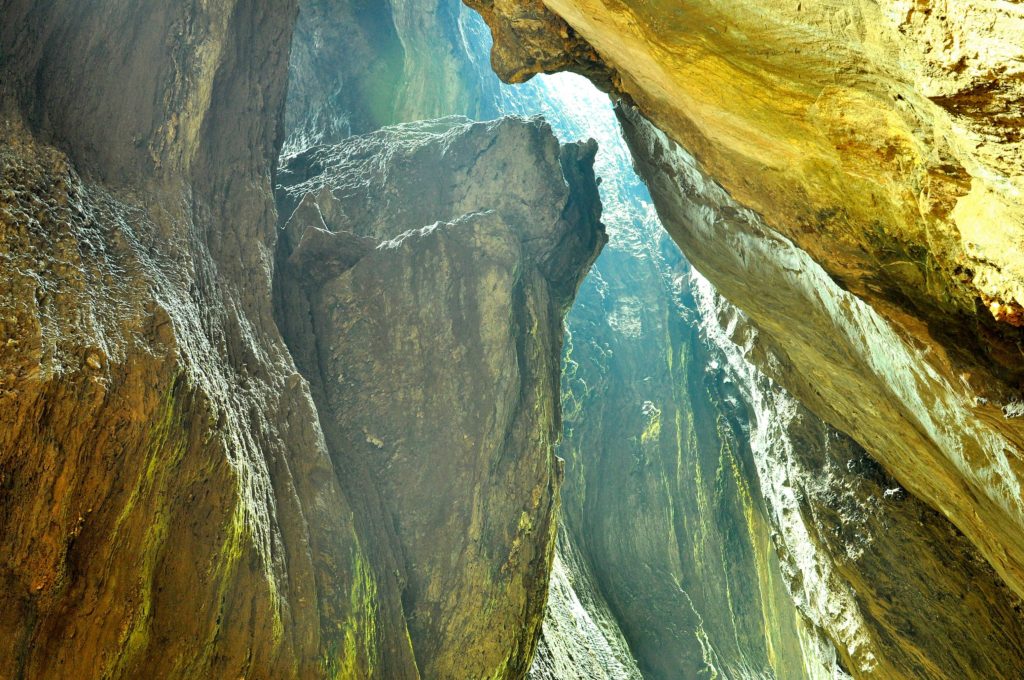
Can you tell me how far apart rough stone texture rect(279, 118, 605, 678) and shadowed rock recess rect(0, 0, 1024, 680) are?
0.13ft

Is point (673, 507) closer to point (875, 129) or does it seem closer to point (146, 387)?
point (875, 129)

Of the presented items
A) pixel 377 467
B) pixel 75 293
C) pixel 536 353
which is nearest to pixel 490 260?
pixel 536 353

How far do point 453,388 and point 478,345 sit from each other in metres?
0.60

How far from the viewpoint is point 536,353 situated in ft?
28.1

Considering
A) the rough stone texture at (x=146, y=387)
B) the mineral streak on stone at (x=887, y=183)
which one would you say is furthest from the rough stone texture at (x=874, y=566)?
the rough stone texture at (x=146, y=387)

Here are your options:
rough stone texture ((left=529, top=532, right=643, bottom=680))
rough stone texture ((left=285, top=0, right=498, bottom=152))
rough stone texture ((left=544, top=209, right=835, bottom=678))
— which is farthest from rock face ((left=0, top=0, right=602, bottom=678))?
rough stone texture ((left=544, top=209, right=835, bottom=678))

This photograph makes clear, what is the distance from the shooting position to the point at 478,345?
7.99 metres

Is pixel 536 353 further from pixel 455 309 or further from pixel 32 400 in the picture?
pixel 32 400

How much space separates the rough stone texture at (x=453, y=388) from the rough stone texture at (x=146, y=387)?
725mm

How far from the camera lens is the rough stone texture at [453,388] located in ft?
23.4

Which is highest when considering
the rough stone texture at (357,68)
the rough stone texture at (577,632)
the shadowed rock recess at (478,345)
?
the rough stone texture at (357,68)

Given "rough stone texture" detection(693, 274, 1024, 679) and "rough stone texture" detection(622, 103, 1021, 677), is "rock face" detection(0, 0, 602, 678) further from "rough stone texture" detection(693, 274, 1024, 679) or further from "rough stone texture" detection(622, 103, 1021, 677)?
"rough stone texture" detection(693, 274, 1024, 679)

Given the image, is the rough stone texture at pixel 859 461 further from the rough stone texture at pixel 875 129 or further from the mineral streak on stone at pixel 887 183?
the rough stone texture at pixel 875 129

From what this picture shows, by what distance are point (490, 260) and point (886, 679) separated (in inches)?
260
